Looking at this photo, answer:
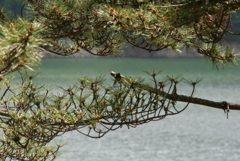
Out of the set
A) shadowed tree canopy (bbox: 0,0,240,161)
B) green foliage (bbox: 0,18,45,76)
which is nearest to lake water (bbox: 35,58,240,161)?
shadowed tree canopy (bbox: 0,0,240,161)

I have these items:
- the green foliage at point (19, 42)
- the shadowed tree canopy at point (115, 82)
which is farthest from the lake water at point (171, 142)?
the green foliage at point (19, 42)

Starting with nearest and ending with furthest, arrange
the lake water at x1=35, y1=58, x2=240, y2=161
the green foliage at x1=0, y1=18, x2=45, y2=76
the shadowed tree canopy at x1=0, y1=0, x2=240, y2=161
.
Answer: the green foliage at x1=0, y1=18, x2=45, y2=76 → the shadowed tree canopy at x1=0, y1=0, x2=240, y2=161 → the lake water at x1=35, y1=58, x2=240, y2=161

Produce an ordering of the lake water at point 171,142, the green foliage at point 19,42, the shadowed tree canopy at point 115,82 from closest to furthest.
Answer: the green foliage at point 19,42 → the shadowed tree canopy at point 115,82 → the lake water at point 171,142

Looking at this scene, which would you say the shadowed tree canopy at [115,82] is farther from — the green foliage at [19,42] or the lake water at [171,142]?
the lake water at [171,142]

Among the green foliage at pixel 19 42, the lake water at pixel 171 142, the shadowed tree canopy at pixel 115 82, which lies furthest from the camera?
the lake water at pixel 171 142

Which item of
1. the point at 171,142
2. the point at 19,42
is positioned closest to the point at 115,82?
the point at 19,42

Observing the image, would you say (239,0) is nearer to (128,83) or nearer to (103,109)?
(128,83)

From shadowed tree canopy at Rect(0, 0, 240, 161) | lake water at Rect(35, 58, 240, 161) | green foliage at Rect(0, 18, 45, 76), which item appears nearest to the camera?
green foliage at Rect(0, 18, 45, 76)

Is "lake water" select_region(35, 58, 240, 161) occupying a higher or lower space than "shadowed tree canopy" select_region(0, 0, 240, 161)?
lower

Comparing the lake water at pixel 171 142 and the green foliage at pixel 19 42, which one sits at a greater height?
the green foliage at pixel 19 42

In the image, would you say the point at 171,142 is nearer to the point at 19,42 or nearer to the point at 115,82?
the point at 115,82

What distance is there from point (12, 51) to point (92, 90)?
0.91 m

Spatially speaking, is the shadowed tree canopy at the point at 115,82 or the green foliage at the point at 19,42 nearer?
the green foliage at the point at 19,42

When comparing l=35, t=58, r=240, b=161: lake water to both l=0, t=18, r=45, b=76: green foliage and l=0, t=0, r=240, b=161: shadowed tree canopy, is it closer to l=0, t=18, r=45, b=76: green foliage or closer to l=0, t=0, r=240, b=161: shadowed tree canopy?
l=0, t=0, r=240, b=161: shadowed tree canopy
